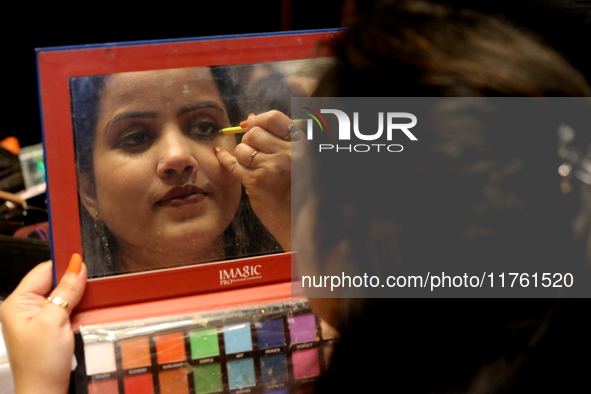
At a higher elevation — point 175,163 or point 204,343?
point 175,163

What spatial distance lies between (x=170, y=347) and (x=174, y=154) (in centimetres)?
28

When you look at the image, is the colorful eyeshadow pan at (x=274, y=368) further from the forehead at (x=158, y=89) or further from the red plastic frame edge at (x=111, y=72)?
the forehead at (x=158, y=89)

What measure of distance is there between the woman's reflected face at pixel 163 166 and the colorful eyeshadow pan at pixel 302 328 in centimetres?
18

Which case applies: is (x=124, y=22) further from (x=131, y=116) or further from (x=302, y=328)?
(x=302, y=328)

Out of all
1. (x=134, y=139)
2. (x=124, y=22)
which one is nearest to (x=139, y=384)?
(x=134, y=139)

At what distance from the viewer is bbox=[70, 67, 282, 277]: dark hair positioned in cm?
62

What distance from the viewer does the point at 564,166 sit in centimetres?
40

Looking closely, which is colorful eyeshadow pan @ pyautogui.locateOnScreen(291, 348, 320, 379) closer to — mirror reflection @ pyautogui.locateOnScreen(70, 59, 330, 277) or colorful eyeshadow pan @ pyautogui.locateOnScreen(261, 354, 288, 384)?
colorful eyeshadow pan @ pyautogui.locateOnScreen(261, 354, 288, 384)

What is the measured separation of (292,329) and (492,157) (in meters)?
0.44

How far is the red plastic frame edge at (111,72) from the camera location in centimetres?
61

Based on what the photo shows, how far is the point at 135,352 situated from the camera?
2.18ft

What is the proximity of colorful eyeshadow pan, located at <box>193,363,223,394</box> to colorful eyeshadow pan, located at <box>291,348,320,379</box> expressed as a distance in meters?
0.12

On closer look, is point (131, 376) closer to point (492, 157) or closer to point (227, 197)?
point (227, 197)

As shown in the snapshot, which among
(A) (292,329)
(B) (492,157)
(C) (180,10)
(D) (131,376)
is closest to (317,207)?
(B) (492,157)
